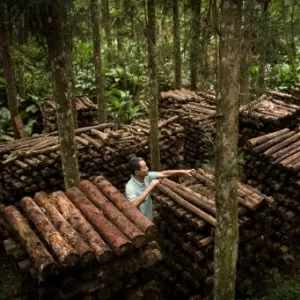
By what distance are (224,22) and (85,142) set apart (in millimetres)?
6533

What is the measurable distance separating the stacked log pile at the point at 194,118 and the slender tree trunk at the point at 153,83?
6.69ft

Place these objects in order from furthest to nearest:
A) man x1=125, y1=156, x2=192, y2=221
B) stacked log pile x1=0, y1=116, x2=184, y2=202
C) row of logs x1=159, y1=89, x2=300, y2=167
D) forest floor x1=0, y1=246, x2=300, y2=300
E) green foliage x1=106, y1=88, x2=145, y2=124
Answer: green foliage x1=106, y1=88, x2=145, y2=124, row of logs x1=159, y1=89, x2=300, y2=167, stacked log pile x1=0, y1=116, x2=184, y2=202, forest floor x1=0, y1=246, x2=300, y2=300, man x1=125, y1=156, x2=192, y2=221

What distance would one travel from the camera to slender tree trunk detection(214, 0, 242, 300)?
448 centimetres

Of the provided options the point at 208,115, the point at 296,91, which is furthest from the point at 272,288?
the point at 296,91

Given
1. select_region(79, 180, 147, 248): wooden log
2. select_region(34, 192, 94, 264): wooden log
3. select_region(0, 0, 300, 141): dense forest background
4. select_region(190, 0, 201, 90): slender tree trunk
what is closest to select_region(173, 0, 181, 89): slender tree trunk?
select_region(0, 0, 300, 141): dense forest background

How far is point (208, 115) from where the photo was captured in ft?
39.0

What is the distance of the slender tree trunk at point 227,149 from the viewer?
176 inches

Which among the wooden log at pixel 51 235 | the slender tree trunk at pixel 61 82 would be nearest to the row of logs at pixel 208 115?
the slender tree trunk at pixel 61 82

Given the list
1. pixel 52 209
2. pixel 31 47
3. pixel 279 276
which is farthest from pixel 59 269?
pixel 31 47

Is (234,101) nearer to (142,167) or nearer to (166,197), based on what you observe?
(142,167)

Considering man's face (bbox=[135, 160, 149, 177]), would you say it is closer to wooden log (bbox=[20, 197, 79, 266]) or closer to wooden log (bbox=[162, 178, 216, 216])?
wooden log (bbox=[162, 178, 216, 216])

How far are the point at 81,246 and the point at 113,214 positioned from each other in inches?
33.0

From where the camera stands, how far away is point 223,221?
5.01m

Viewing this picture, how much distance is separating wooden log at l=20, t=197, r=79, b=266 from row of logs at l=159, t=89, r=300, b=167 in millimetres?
4197
